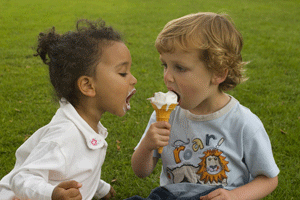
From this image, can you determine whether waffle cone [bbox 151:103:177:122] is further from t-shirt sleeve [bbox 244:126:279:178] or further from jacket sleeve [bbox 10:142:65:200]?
jacket sleeve [bbox 10:142:65:200]

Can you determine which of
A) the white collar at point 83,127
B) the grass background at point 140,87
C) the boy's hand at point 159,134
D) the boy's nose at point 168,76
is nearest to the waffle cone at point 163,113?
the boy's hand at point 159,134

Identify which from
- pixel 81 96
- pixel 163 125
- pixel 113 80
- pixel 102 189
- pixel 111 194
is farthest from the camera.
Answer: pixel 111 194

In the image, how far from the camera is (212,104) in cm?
263

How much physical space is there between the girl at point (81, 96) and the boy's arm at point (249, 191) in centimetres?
99

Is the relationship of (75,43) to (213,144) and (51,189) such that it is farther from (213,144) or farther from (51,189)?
(213,144)

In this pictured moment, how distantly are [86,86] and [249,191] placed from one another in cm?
152

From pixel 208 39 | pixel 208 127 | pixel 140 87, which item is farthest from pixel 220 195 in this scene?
pixel 140 87

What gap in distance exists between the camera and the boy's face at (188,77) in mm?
2439

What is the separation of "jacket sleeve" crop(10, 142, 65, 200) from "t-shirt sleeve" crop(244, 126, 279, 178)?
54.6 inches

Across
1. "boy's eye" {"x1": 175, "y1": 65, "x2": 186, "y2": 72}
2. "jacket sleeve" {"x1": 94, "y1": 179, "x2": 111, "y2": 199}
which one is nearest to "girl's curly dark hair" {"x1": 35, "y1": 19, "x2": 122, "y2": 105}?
"boy's eye" {"x1": 175, "y1": 65, "x2": 186, "y2": 72}

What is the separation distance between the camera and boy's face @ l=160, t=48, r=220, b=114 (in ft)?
8.00

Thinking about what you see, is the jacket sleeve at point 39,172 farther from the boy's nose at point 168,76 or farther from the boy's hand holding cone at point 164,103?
the boy's nose at point 168,76

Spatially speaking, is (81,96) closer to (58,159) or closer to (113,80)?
(113,80)

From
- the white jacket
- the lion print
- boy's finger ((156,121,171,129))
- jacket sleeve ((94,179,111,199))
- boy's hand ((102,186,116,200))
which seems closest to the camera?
the white jacket
